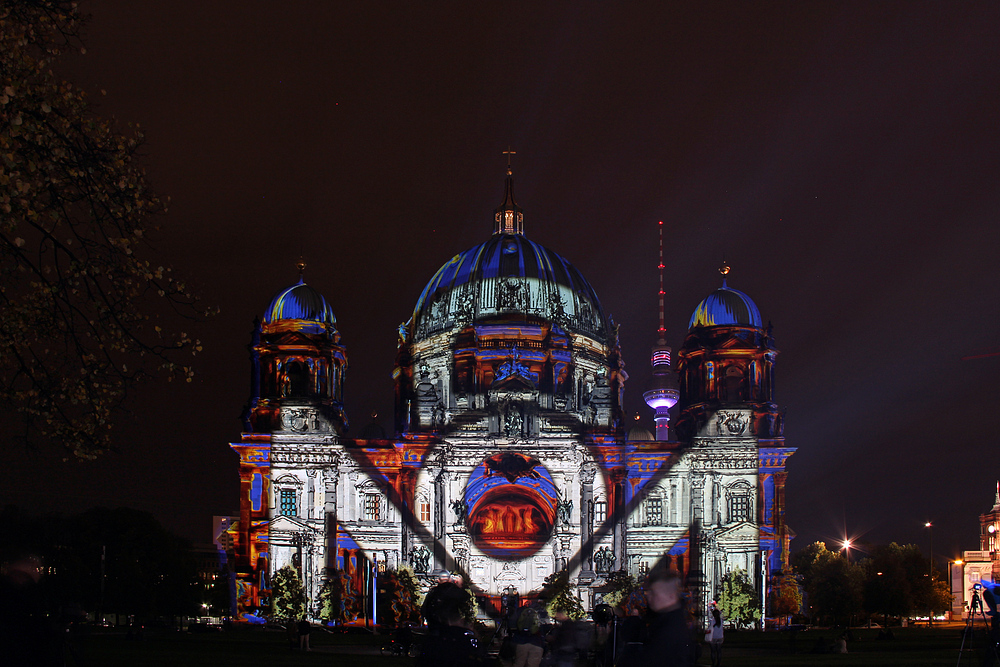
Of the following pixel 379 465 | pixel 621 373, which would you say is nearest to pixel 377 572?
pixel 379 465

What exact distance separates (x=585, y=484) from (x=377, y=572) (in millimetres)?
16187

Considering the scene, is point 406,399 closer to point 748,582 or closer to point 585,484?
point 585,484

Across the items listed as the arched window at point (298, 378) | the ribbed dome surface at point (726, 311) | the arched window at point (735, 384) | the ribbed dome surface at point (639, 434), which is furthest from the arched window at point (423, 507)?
the ribbed dome surface at point (639, 434)

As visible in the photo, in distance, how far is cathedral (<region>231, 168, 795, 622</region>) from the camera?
86.1 m

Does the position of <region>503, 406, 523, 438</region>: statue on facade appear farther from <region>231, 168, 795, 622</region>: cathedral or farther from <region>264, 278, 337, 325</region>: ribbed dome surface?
<region>264, 278, 337, 325</region>: ribbed dome surface

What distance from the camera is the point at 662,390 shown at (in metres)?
165

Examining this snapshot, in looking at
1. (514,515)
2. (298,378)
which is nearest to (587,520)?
(514,515)

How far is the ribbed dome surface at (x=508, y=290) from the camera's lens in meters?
104

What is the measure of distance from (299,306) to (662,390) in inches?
3140

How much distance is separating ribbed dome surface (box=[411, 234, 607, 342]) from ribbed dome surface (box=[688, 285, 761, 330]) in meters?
13.7

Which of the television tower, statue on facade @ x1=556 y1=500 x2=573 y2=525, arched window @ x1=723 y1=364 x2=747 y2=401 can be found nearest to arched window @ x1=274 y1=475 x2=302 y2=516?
statue on facade @ x1=556 y1=500 x2=573 y2=525

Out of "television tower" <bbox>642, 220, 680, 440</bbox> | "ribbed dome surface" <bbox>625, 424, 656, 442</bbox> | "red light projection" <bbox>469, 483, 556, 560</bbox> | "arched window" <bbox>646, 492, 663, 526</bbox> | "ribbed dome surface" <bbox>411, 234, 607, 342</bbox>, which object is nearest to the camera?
"arched window" <bbox>646, 492, 663, 526</bbox>

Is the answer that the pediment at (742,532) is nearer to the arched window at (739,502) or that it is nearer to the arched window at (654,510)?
the arched window at (739,502)

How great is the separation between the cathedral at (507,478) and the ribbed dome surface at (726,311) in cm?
12
